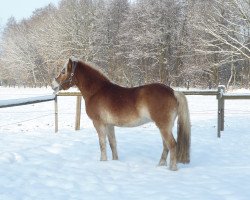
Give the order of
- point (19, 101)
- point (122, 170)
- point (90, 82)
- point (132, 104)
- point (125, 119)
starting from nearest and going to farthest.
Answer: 1. point (122, 170)
2. point (132, 104)
3. point (125, 119)
4. point (90, 82)
5. point (19, 101)

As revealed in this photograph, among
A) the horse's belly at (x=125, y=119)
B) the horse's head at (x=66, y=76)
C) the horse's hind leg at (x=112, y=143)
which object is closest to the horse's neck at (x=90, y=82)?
the horse's head at (x=66, y=76)

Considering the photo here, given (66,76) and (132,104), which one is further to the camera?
(66,76)

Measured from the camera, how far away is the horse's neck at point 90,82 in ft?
20.3

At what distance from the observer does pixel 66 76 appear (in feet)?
20.8

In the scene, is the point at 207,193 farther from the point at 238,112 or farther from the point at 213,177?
the point at 238,112

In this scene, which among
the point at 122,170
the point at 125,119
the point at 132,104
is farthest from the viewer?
the point at 125,119

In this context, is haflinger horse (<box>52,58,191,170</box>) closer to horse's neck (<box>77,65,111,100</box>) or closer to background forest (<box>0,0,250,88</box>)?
horse's neck (<box>77,65,111,100</box>)

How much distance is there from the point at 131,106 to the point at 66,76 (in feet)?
4.90

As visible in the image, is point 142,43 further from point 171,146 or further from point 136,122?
point 171,146

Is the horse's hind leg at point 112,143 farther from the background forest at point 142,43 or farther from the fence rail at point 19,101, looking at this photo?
the background forest at point 142,43

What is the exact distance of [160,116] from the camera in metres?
5.45

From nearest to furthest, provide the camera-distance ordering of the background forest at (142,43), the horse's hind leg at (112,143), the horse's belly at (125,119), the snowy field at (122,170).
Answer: the snowy field at (122,170) < the horse's belly at (125,119) < the horse's hind leg at (112,143) < the background forest at (142,43)

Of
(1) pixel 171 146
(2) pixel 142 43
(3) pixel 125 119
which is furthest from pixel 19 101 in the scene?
(2) pixel 142 43

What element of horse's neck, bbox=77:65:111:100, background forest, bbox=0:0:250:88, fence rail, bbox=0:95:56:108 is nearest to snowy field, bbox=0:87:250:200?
fence rail, bbox=0:95:56:108
